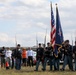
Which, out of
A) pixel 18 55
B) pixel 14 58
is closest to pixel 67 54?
pixel 18 55

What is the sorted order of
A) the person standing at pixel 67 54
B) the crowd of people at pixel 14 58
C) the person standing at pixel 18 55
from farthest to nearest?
the crowd of people at pixel 14 58
the person standing at pixel 18 55
the person standing at pixel 67 54

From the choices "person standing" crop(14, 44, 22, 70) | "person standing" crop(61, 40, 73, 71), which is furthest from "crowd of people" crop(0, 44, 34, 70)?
"person standing" crop(61, 40, 73, 71)

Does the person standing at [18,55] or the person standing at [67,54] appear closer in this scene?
the person standing at [67,54]

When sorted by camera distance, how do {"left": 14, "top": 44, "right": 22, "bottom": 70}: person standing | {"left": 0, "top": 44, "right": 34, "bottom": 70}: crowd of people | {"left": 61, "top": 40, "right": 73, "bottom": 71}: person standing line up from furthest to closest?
1. {"left": 0, "top": 44, "right": 34, "bottom": 70}: crowd of people
2. {"left": 14, "top": 44, "right": 22, "bottom": 70}: person standing
3. {"left": 61, "top": 40, "right": 73, "bottom": 71}: person standing

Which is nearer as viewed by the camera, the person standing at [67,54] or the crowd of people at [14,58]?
the person standing at [67,54]

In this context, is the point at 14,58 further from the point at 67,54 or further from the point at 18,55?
the point at 67,54

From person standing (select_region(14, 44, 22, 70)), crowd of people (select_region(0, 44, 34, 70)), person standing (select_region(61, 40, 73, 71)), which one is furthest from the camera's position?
crowd of people (select_region(0, 44, 34, 70))

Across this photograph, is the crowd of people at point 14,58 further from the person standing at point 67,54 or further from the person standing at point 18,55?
the person standing at point 67,54

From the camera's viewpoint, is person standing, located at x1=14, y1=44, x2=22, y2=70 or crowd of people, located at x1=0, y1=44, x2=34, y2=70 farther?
crowd of people, located at x1=0, y1=44, x2=34, y2=70

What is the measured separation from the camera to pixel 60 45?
23.8 meters

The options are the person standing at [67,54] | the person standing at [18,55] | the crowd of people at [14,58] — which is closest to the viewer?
the person standing at [67,54]

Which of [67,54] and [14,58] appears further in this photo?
[14,58]

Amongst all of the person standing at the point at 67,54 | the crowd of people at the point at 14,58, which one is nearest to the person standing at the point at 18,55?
the crowd of people at the point at 14,58

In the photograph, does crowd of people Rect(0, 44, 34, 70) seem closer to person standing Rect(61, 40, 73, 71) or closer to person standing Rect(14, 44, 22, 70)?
person standing Rect(14, 44, 22, 70)
